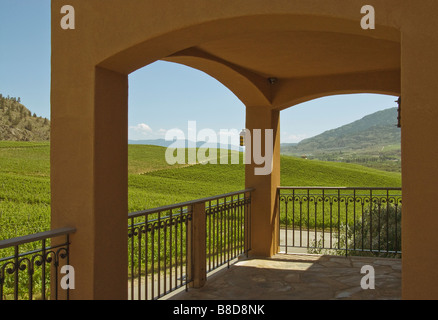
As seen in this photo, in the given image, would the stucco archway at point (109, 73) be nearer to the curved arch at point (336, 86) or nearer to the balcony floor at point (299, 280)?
the balcony floor at point (299, 280)

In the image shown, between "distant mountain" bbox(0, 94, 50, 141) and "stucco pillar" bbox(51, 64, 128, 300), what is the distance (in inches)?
2765

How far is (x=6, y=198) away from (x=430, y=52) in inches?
770

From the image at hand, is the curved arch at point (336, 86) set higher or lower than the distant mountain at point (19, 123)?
lower

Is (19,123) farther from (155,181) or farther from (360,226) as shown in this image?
(360,226)

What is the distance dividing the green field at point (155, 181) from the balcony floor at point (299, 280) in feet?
27.6

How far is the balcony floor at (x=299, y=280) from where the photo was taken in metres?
4.60

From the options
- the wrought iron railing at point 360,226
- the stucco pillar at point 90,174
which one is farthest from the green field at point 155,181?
the stucco pillar at point 90,174

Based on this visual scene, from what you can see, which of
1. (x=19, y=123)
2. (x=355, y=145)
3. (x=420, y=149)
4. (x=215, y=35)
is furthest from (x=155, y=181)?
(x=355, y=145)

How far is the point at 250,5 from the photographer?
9.86 feet

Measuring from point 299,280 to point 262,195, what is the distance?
176 centimetres

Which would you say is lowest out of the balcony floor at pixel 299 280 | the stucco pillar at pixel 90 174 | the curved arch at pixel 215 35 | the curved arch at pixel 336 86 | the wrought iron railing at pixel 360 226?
the balcony floor at pixel 299 280

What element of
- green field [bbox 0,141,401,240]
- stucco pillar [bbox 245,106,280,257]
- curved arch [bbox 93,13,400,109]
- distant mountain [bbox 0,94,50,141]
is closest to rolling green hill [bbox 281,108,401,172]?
distant mountain [bbox 0,94,50,141]

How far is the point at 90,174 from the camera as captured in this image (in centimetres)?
323
